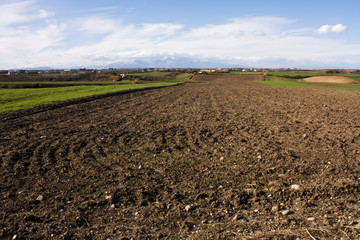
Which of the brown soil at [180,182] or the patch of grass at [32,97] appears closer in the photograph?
the brown soil at [180,182]

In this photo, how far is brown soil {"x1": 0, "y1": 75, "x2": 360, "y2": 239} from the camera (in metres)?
5.53

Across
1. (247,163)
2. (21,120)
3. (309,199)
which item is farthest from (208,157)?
(21,120)

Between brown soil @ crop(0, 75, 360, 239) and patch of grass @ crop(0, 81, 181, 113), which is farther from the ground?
patch of grass @ crop(0, 81, 181, 113)

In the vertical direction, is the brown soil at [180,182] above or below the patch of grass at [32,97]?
below

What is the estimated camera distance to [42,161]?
9367 mm

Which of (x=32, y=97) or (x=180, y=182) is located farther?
(x=32, y=97)

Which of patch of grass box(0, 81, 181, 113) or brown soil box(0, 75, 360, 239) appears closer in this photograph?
brown soil box(0, 75, 360, 239)

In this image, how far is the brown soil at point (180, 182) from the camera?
5.53 meters

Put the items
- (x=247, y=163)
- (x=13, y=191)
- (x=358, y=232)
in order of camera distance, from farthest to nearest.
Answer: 1. (x=247, y=163)
2. (x=13, y=191)
3. (x=358, y=232)

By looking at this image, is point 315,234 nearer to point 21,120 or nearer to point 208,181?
point 208,181

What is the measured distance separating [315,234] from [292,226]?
1.52 feet

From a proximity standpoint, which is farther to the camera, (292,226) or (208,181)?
(208,181)

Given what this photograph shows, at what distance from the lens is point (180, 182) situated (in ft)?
25.5

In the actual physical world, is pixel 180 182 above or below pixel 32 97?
below
